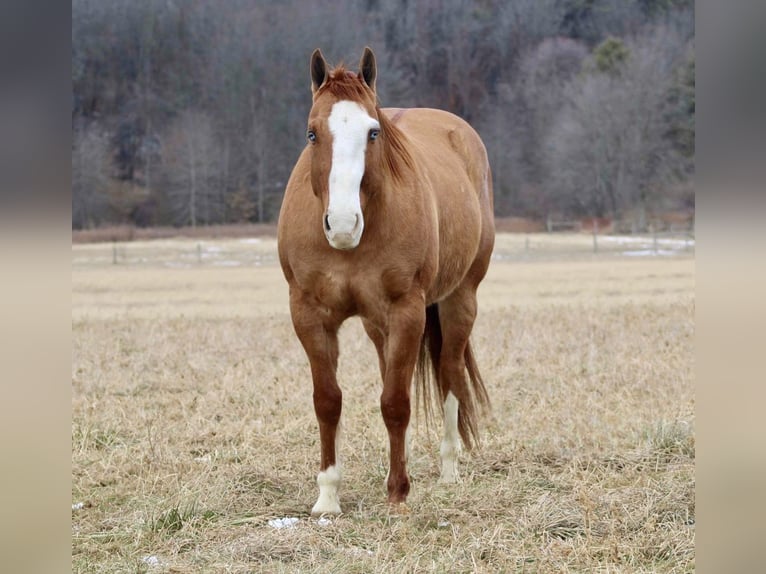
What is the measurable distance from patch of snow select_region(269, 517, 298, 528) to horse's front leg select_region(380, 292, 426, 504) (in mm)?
578

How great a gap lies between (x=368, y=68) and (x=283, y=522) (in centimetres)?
244

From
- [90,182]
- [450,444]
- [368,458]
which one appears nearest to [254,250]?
[90,182]

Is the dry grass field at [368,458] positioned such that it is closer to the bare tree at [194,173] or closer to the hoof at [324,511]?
the hoof at [324,511]

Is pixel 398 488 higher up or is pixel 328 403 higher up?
pixel 328 403

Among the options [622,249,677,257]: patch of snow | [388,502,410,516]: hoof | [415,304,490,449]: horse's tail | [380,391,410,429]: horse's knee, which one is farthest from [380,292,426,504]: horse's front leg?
[622,249,677,257]: patch of snow

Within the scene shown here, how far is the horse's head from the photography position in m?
4.00

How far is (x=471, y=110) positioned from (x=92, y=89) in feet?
76.9

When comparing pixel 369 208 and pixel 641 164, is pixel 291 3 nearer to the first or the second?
pixel 641 164

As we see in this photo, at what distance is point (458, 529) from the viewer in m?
4.11

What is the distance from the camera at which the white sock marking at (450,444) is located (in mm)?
5305

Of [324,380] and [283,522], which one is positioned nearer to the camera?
[283,522]

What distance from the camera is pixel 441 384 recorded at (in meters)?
5.87

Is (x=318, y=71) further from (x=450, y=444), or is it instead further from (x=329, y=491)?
(x=450, y=444)
